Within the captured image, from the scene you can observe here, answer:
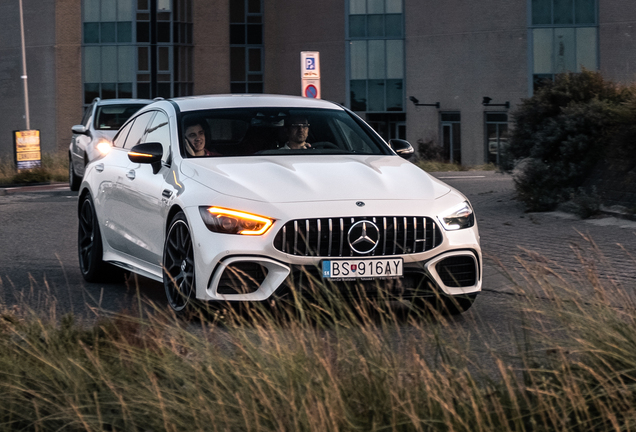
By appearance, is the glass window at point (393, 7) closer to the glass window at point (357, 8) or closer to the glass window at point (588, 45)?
the glass window at point (357, 8)

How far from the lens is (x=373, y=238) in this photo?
6.42 meters

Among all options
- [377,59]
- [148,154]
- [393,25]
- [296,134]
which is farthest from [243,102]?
[377,59]

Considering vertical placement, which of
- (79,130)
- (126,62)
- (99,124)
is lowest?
(79,130)

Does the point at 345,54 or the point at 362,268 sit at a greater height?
the point at 345,54

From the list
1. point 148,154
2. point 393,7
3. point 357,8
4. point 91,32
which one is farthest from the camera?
point 91,32

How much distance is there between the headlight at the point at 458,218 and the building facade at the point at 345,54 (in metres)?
38.1

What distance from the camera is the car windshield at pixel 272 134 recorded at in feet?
25.7

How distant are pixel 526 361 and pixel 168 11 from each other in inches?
2113

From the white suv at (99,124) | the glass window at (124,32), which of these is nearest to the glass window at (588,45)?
the glass window at (124,32)

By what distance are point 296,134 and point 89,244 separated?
7.60ft

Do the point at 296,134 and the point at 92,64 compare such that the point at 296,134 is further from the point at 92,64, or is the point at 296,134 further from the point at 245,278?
the point at 92,64

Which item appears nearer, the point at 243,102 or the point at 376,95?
the point at 243,102

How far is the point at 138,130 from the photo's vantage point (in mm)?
8852

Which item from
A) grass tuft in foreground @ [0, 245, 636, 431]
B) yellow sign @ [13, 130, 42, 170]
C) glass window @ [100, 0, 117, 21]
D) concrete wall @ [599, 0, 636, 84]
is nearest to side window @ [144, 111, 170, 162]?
grass tuft in foreground @ [0, 245, 636, 431]
